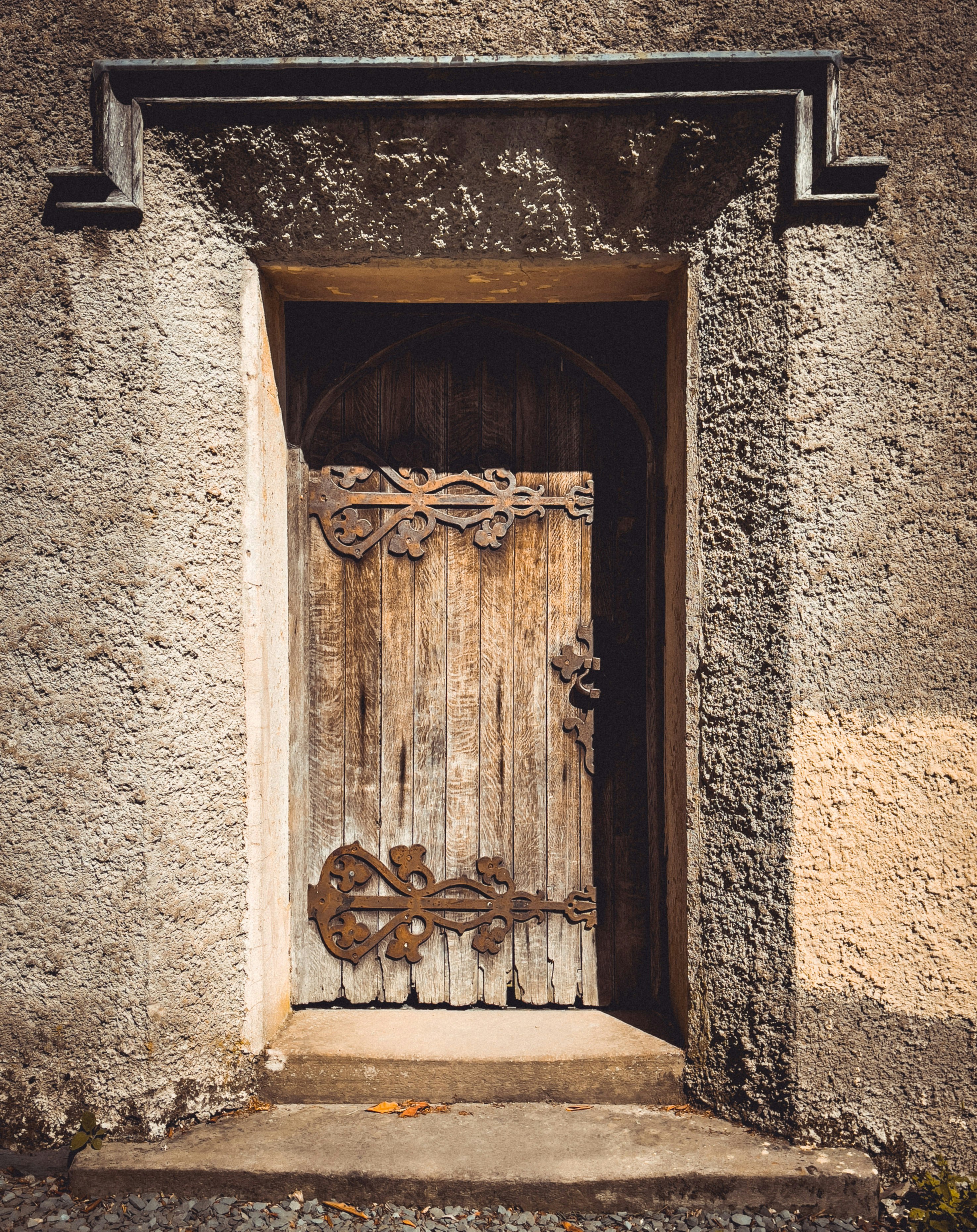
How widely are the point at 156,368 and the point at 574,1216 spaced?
7.42 feet

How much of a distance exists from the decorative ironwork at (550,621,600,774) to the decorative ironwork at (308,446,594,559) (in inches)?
14.7

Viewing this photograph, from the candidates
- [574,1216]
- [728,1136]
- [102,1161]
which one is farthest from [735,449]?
[102,1161]


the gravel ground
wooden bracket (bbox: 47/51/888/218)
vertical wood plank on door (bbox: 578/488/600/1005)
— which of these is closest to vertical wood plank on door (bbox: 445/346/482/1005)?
vertical wood plank on door (bbox: 578/488/600/1005)

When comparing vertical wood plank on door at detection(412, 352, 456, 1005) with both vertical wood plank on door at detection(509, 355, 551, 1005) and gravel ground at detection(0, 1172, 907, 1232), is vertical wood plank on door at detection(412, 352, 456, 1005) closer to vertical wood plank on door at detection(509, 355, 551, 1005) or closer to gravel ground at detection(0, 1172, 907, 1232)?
vertical wood plank on door at detection(509, 355, 551, 1005)

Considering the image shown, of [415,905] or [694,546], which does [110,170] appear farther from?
[415,905]

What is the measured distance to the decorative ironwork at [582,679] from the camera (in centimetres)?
215

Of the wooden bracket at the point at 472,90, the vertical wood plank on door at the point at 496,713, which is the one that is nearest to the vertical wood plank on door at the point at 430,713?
the vertical wood plank on door at the point at 496,713

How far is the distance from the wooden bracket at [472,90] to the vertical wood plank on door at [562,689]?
721mm

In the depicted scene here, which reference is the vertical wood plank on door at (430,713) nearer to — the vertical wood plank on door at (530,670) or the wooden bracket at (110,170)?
the vertical wood plank on door at (530,670)

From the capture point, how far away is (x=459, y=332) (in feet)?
7.14

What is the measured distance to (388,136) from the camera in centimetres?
178

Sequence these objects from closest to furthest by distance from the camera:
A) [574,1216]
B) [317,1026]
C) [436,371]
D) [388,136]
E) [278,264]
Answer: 1. [574,1216]
2. [388,136]
3. [278,264]
4. [317,1026]
5. [436,371]

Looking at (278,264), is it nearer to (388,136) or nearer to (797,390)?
(388,136)

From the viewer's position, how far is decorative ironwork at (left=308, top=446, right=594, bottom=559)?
2160 mm
